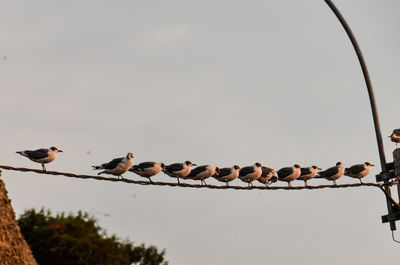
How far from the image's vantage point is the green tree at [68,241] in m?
41.8

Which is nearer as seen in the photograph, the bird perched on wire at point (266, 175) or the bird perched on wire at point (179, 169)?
the bird perched on wire at point (179, 169)

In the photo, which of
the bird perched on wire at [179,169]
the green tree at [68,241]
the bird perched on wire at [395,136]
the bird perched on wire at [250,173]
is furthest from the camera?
the green tree at [68,241]

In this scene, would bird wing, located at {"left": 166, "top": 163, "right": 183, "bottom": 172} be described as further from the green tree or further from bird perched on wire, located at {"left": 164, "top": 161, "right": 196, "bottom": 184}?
the green tree

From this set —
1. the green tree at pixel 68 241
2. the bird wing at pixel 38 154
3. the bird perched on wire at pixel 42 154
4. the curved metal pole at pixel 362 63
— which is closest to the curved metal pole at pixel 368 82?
the curved metal pole at pixel 362 63

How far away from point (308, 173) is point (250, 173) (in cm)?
244

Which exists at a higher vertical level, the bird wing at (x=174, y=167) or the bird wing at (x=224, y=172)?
the bird wing at (x=224, y=172)

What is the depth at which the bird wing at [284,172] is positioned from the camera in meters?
27.4

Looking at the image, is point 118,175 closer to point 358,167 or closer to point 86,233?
point 358,167

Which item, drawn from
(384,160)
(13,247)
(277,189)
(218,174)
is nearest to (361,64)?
(384,160)

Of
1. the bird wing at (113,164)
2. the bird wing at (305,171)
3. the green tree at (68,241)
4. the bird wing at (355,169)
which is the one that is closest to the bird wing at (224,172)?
the bird wing at (305,171)

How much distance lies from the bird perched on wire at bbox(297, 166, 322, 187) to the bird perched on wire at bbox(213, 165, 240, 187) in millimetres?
2920

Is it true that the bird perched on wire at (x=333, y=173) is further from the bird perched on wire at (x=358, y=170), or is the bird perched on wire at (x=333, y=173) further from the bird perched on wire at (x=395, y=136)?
the bird perched on wire at (x=395, y=136)

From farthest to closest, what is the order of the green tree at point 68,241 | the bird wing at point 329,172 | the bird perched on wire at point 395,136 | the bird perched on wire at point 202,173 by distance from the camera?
the green tree at point 68,241 < the bird perched on wire at point 395,136 < the bird wing at point 329,172 < the bird perched on wire at point 202,173

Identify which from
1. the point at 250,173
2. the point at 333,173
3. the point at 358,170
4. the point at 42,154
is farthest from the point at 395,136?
the point at 42,154
